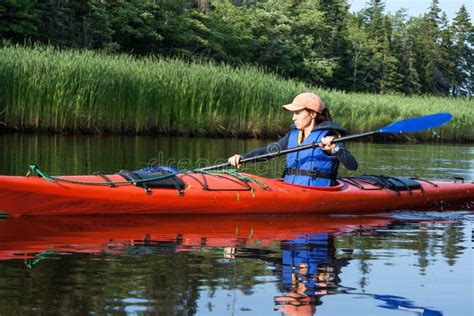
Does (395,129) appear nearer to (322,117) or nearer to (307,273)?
(322,117)

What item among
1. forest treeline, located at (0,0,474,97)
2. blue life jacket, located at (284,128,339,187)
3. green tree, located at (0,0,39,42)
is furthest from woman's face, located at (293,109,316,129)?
green tree, located at (0,0,39,42)

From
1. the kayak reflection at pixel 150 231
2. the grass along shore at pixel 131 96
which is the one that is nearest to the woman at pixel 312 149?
the kayak reflection at pixel 150 231

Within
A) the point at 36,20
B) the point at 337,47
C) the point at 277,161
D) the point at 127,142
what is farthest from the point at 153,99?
the point at 337,47

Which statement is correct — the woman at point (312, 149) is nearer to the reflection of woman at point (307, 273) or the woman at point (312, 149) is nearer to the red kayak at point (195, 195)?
the red kayak at point (195, 195)

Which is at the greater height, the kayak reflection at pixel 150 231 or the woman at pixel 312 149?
the woman at pixel 312 149

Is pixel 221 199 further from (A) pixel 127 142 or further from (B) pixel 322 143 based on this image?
(A) pixel 127 142

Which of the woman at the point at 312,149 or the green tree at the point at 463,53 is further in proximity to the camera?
the green tree at the point at 463,53

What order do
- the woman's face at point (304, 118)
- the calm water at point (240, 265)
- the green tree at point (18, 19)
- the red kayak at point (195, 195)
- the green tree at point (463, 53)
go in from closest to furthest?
1. the calm water at point (240, 265)
2. the red kayak at point (195, 195)
3. the woman's face at point (304, 118)
4. the green tree at point (18, 19)
5. the green tree at point (463, 53)

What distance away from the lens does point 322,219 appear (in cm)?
678

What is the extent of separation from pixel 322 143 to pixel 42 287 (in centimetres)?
337

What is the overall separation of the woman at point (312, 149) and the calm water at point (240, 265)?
1.27ft

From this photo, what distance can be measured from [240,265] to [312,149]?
2547 millimetres

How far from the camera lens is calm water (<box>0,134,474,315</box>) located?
11.8 ft

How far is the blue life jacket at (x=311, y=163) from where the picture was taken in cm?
682
